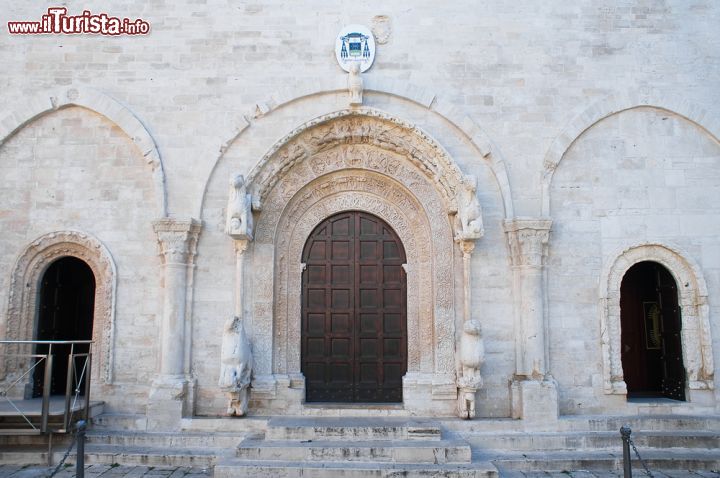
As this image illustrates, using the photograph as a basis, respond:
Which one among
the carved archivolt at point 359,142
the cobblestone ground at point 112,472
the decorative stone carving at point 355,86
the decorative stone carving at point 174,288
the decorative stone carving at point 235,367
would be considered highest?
the decorative stone carving at point 355,86

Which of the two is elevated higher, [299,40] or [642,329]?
[299,40]

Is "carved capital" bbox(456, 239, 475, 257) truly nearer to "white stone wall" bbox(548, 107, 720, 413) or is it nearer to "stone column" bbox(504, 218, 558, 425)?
"stone column" bbox(504, 218, 558, 425)

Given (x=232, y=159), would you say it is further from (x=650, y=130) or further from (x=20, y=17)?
(x=650, y=130)

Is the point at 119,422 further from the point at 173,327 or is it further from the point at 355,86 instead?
the point at 355,86

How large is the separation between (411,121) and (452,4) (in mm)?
2017

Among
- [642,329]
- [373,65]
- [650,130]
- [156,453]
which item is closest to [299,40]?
[373,65]

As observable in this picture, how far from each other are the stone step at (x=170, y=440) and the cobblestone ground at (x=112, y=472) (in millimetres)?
473

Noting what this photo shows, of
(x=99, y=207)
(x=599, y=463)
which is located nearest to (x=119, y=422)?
(x=99, y=207)

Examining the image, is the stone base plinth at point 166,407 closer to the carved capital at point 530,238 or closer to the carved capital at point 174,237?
the carved capital at point 174,237

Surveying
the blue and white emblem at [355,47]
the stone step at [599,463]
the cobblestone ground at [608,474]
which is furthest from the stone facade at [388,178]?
the cobblestone ground at [608,474]

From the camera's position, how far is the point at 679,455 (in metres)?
7.91

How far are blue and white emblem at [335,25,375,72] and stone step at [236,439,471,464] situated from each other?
5.49 metres

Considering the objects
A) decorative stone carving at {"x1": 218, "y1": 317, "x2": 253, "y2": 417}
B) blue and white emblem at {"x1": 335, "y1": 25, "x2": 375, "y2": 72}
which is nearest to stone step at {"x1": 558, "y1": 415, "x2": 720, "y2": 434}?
decorative stone carving at {"x1": 218, "y1": 317, "x2": 253, "y2": 417}

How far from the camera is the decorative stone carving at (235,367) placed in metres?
8.22
